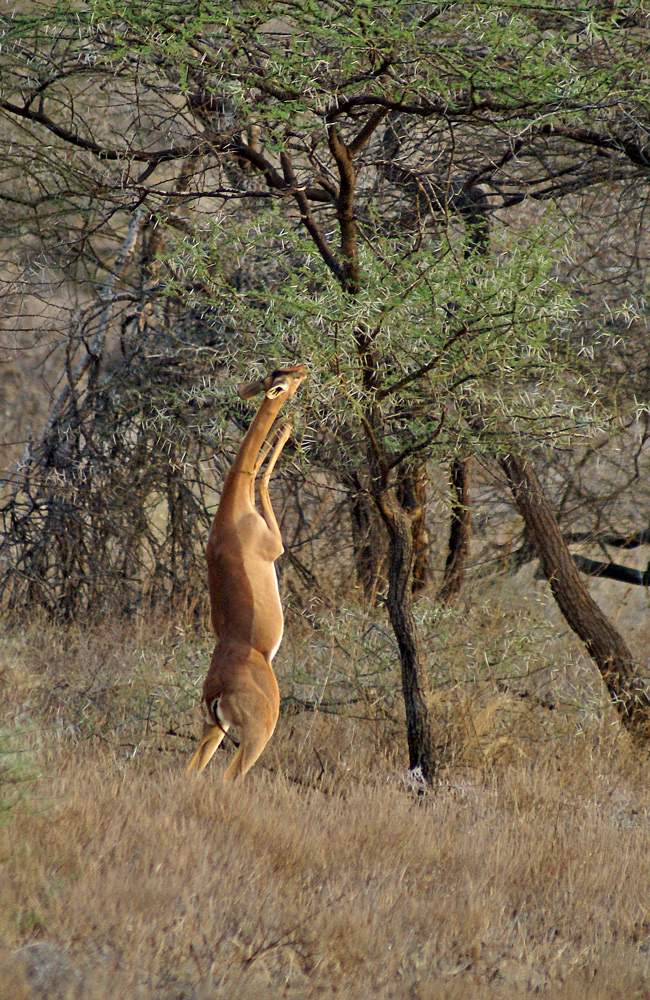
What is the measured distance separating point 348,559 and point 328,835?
488cm

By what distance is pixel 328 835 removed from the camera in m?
4.23

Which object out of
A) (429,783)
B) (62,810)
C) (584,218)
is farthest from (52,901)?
(584,218)

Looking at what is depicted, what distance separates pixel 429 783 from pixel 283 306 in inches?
103

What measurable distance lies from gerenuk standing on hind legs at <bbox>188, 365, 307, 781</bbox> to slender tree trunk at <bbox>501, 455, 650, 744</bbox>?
12.8ft

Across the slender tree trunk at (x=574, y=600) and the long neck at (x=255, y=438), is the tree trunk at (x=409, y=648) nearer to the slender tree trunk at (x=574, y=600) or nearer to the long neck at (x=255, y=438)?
the slender tree trunk at (x=574, y=600)

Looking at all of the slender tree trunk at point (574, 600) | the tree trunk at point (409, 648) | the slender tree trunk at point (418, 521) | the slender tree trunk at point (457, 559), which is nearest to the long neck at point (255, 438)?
the tree trunk at point (409, 648)

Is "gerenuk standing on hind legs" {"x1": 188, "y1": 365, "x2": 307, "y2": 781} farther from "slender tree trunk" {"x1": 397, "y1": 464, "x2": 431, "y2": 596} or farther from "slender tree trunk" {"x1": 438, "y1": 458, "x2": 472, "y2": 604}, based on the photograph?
"slender tree trunk" {"x1": 438, "y1": 458, "x2": 472, "y2": 604}

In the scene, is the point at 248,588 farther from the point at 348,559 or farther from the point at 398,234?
the point at 348,559

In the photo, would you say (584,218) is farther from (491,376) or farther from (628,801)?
(628,801)

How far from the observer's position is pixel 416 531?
8688mm

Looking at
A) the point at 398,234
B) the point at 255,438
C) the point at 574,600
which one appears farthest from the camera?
the point at 574,600

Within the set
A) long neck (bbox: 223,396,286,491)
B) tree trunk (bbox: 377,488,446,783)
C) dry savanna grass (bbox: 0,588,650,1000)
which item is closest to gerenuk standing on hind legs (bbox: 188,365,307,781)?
long neck (bbox: 223,396,286,491)

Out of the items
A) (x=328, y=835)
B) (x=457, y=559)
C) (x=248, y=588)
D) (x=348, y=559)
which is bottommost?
(x=328, y=835)

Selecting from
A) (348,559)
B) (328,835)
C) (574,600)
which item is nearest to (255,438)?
(328,835)
